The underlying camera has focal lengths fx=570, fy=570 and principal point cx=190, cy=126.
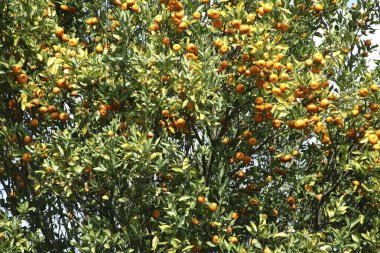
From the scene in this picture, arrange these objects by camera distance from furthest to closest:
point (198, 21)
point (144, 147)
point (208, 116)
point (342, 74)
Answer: point (342, 74) → point (198, 21) → point (208, 116) → point (144, 147)

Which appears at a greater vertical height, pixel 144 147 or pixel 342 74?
pixel 342 74

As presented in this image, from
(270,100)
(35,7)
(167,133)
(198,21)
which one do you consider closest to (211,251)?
(167,133)

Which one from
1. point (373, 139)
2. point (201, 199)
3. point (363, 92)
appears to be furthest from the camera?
point (363, 92)

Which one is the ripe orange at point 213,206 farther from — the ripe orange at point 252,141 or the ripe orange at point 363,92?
the ripe orange at point 363,92

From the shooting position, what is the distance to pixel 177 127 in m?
6.86

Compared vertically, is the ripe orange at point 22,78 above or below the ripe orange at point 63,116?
above

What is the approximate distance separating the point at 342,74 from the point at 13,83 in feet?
14.6

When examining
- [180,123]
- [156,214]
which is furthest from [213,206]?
[180,123]

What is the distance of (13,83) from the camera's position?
7.11 meters

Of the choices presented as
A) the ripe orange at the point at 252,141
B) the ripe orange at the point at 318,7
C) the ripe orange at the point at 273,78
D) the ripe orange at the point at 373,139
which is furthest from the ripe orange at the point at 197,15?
the ripe orange at the point at 373,139

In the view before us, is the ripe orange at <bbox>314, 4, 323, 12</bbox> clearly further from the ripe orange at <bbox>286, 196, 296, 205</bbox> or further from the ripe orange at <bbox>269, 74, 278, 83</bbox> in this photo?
the ripe orange at <bbox>286, 196, 296, 205</bbox>

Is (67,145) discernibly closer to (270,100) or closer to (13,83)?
(13,83)

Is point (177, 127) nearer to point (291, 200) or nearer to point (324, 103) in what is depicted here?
point (324, 103)

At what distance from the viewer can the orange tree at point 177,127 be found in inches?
259
